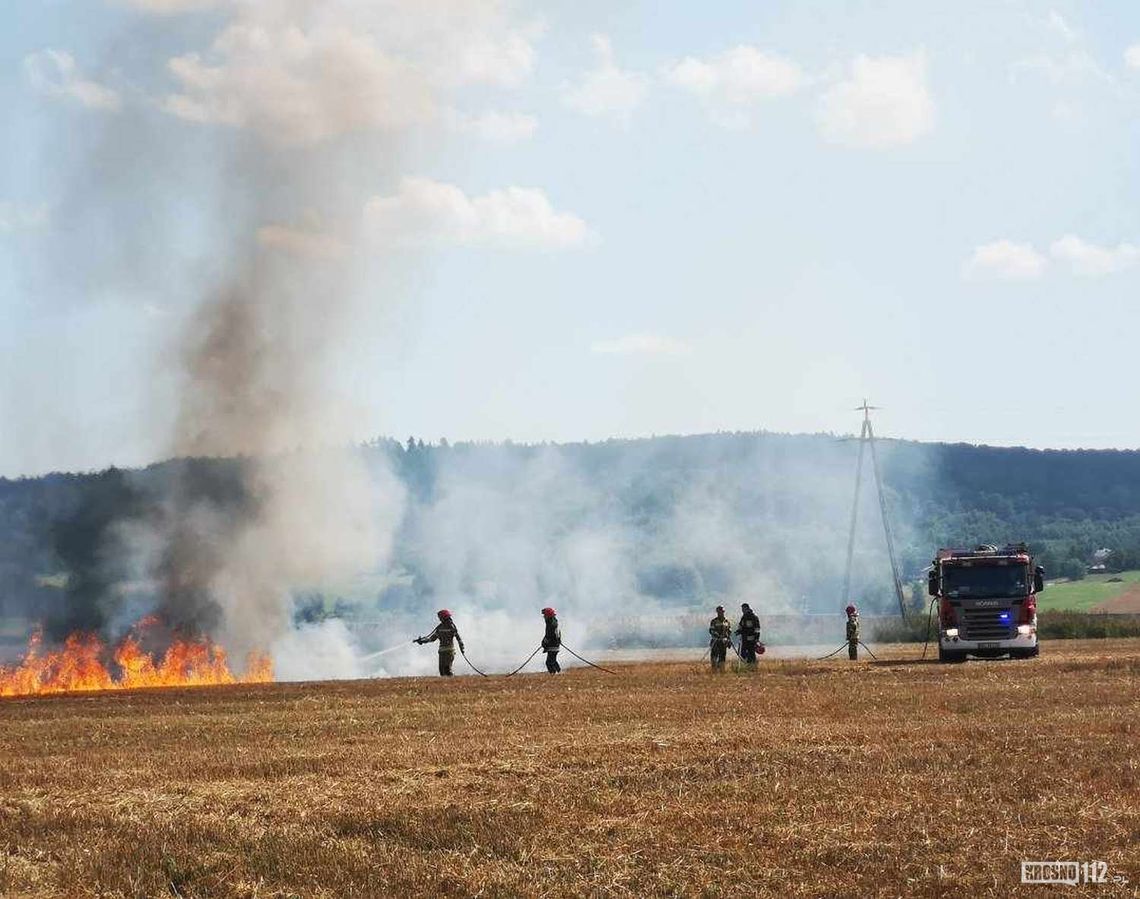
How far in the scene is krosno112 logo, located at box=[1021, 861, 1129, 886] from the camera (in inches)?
419

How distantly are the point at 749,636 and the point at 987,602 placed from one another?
8142 mm

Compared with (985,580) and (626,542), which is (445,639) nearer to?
(985,580)

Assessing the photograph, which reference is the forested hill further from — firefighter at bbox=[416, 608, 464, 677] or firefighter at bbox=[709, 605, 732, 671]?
firefighter at bbox=[709, 605, 732, 671]

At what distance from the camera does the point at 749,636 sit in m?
37.2

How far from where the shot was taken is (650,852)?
39.1ft

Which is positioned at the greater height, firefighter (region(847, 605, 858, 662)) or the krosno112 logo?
firefighter (region(847, 605, 858, 662))

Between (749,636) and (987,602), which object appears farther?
(987,602)

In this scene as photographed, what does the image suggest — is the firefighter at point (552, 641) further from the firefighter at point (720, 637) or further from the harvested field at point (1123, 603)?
the harvested field at point (1123, 603)

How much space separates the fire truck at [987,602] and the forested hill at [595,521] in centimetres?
2510

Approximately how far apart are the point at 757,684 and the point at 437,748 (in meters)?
11.3

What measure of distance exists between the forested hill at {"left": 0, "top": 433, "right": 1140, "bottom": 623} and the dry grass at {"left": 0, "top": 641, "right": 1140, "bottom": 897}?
31508 millimetres

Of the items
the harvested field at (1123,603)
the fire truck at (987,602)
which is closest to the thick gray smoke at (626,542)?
the harvested field at (1123,603)

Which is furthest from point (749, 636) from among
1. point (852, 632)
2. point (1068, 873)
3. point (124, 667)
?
point (1068, 873)

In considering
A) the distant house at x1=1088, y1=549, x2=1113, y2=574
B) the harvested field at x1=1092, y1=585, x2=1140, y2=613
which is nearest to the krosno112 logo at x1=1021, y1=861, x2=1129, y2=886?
the harvested field at x1=1092, y1=585, x2=1140, y2=613
